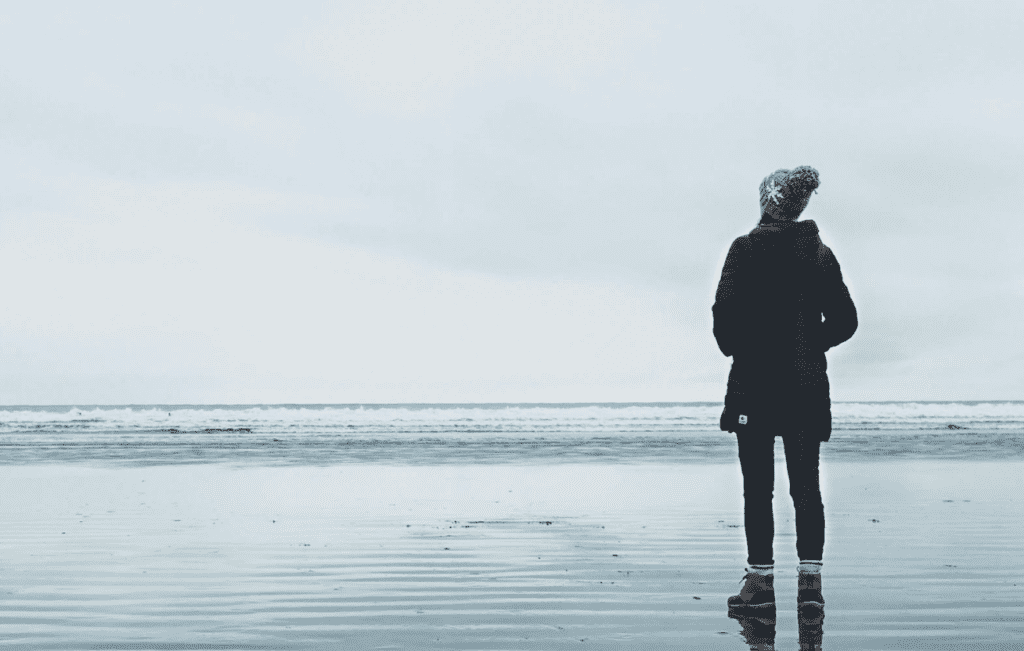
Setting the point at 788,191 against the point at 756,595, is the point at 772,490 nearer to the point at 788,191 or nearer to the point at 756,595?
the point at 756,595

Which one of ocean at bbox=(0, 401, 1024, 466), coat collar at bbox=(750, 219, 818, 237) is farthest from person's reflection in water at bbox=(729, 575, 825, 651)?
ocean at bbox=(0, 401, 1024, 466)

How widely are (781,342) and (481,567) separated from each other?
2.23m

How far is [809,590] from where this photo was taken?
4.32 m

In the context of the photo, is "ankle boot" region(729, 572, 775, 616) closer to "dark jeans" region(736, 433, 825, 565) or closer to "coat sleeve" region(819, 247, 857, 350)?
"dark jeans" region(736, 433, 825, 565)

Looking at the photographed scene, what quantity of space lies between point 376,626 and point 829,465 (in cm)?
1178

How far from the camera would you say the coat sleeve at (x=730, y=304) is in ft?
14.7

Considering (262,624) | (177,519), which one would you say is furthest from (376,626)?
(177,519)

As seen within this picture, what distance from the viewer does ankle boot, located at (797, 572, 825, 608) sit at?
4.27 m

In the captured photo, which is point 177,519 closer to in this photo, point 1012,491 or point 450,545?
point 450,545

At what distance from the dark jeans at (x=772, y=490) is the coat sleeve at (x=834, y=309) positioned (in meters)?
0.47

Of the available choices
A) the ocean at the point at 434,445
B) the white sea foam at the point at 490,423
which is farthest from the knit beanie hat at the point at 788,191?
the white sea foam at the point at 490,423

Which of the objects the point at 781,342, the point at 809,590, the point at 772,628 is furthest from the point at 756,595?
the point at 781,342

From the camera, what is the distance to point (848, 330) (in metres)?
4.47

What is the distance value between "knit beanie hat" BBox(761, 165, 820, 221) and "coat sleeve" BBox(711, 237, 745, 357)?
215 mm
